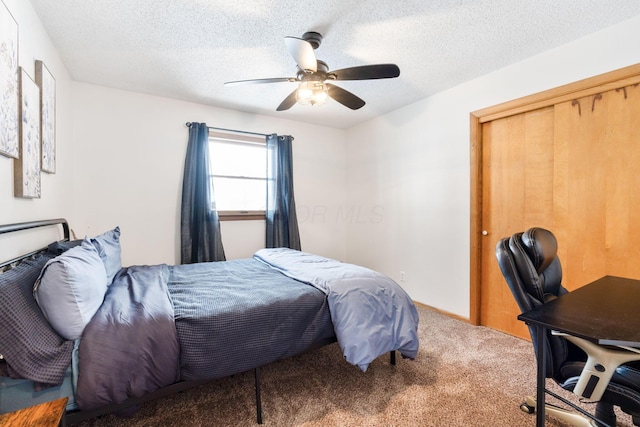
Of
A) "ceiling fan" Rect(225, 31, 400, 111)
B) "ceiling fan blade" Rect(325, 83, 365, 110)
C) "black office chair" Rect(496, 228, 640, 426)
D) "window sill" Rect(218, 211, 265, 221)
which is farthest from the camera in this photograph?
"window sill" Rect(218, 211, 265, 221)

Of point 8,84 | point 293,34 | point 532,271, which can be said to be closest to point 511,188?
point 532,271

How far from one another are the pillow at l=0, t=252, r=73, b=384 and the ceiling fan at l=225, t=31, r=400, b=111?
169cm

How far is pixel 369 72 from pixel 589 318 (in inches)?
70.2

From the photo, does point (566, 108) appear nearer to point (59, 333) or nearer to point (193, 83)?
point (193, 83)

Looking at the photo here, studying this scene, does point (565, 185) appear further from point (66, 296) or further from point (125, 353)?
point (66, 296)

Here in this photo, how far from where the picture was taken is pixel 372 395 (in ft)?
5.91

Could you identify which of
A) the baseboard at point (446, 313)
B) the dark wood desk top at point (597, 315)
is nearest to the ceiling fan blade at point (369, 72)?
the dark wood desk top at point (597, 315)

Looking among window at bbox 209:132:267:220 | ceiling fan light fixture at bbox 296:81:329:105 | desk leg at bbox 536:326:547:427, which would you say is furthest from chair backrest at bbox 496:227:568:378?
window at bbox 209:132:267:220

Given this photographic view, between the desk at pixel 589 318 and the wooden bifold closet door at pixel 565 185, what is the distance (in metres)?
0.88

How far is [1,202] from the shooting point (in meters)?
1.43

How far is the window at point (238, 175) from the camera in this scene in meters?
3.62

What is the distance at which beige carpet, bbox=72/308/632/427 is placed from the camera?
1.59 m

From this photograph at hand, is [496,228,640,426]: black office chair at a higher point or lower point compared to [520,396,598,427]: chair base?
higher

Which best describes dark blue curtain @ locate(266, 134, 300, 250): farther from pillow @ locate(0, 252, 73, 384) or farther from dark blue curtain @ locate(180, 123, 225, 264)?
pillow @ locate(0, 252, 73, 384)
